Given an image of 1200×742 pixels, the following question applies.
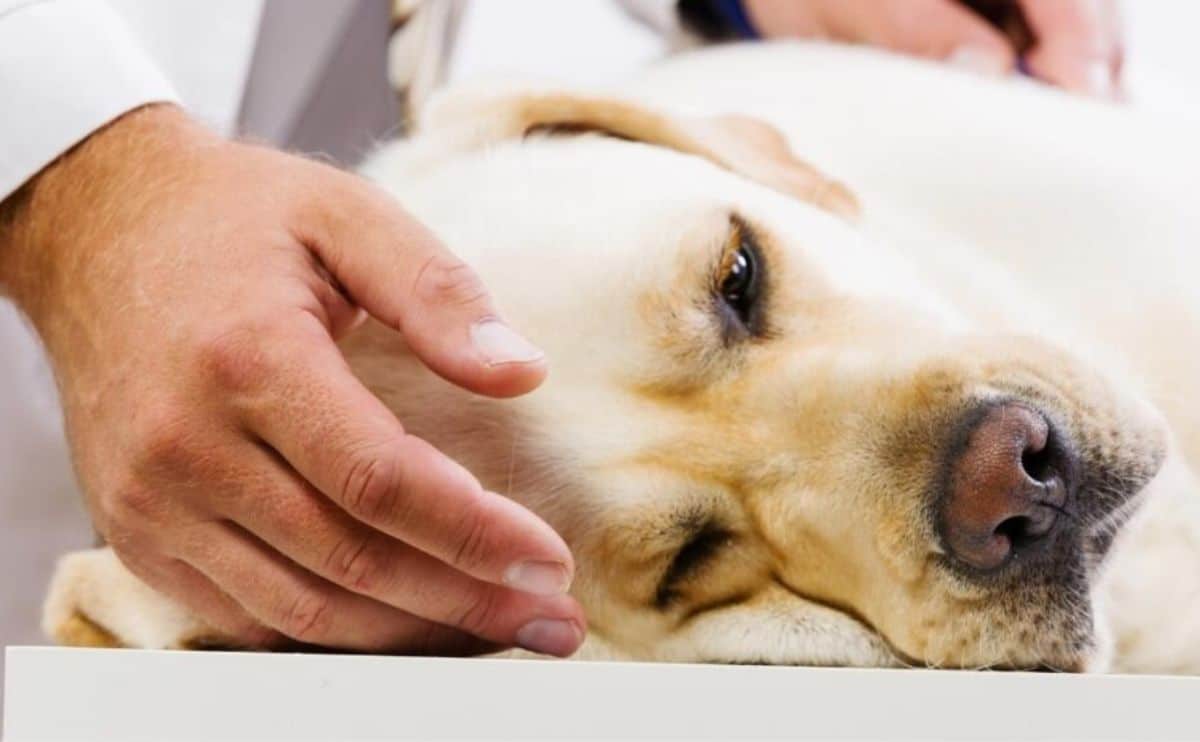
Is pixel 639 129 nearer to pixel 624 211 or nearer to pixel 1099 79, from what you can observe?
pixel 624 211

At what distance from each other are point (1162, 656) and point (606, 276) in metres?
0.56

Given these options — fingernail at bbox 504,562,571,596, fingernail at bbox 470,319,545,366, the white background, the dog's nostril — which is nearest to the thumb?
fingernail at bbox 470,319,545,366

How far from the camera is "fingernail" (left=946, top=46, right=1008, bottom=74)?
5.53ft

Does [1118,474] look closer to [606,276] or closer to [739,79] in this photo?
[606,276]

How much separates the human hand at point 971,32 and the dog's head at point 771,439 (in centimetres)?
67

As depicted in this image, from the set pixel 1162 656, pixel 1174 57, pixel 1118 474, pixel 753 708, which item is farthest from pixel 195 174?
pixel 1174 57

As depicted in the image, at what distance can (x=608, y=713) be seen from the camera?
68 cm

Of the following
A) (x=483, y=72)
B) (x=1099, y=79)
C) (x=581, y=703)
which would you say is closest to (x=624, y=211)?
(x=581, y=703)

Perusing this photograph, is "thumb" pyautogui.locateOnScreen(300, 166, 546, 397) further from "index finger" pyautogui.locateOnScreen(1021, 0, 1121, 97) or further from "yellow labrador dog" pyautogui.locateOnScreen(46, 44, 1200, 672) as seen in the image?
"index finger" pyautogui.locateOnScreen(1021, 0, 1121, 97)

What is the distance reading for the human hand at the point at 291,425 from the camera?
812mm

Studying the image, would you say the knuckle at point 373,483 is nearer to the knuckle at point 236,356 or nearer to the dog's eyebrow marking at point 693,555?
the knuckle at point 236,356

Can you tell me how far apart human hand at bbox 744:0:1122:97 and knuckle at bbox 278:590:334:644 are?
114cm

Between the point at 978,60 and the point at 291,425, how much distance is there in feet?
3.83

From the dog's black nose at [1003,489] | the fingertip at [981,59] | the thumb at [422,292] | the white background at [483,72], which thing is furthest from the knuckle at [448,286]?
the fingertip at [981,59]
